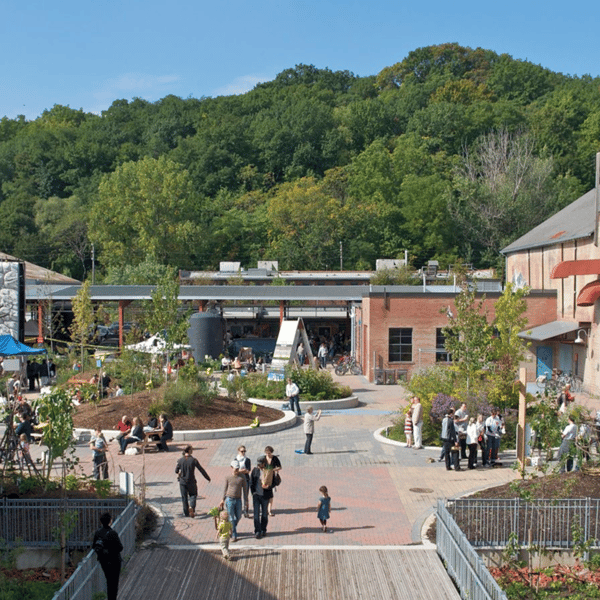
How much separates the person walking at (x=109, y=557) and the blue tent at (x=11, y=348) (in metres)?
18.7

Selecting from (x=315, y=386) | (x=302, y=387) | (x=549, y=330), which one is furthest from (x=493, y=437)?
(x=549, y=330)

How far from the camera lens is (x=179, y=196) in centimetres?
7656

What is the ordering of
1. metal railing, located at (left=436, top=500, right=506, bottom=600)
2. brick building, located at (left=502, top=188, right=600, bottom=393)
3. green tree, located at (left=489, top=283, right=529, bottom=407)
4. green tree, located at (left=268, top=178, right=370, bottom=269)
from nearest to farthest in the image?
metal railing, located at (left=436, top=500, right=506, bottom=600) < green tree, located at (left=489, top=283, right=529, bottom=407) < brick building, located at (left=502, top=188, right=600, bottom=393) < green tree, located at (left=268, top=178, right=370, bottom=269)

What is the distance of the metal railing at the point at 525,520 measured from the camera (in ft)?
42.0

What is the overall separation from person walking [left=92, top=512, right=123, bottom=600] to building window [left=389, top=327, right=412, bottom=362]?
1099 inches

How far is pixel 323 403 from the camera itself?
93.7ft

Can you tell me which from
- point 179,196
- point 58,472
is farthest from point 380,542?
point 179,196

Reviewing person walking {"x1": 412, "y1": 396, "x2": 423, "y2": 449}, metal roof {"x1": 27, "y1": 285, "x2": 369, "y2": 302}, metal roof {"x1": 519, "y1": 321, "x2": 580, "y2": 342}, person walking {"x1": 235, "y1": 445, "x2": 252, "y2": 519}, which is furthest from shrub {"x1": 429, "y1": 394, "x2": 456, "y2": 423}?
metal roof {"x1": 27, "y1": 285, "x2": 369, "y2": 302}

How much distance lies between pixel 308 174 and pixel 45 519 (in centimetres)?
8767

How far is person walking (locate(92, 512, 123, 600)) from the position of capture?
428 inches

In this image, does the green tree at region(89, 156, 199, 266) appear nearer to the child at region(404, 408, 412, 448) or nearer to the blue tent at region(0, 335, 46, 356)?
the blue tent at region(0, 335, 46, 356)

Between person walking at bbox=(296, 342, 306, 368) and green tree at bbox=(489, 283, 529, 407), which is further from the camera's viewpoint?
person walking at bbox=(296, 342, 306, 368)

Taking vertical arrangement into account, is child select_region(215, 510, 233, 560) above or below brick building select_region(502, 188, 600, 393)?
below

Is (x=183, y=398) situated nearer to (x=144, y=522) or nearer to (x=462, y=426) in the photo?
(x=462, y=426)
